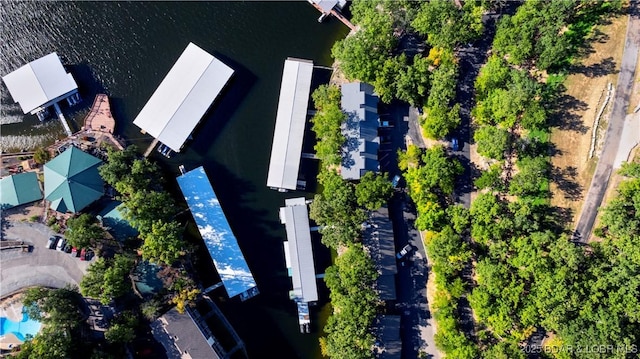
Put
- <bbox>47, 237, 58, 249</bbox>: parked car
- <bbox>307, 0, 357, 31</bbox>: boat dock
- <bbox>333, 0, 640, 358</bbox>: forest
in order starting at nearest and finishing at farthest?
<bbox>333, 0, 640, 358</bbox>: forest → <bbox>47, 237, 58, 249</bbox>: parked car → <bbox>307, 0, 357, 31</bbox>: boat dock

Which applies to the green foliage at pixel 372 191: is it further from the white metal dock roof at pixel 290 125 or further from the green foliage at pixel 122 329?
the green foliage at pixel 122 329

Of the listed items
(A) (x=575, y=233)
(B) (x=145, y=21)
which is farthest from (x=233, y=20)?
(A) (x=575, y=233)

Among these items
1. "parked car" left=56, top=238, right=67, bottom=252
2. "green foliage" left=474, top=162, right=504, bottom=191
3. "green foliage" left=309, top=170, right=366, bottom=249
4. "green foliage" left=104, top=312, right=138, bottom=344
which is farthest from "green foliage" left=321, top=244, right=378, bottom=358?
"parked car" left=56, top=238, right=67, bottom=252

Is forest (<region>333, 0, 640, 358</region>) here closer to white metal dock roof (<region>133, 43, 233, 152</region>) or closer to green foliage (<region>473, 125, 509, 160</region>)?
green foliage (<region>473, 125, 509, 160</region>)

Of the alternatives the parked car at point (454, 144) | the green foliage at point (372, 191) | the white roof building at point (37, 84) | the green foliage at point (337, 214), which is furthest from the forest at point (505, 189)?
the white roof building at point (37, 84)

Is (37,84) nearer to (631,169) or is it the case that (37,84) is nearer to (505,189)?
(505,189)

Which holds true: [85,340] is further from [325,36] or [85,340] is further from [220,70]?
[325,36]

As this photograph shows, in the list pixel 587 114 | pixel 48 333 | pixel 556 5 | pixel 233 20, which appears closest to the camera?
pixel 48 333
